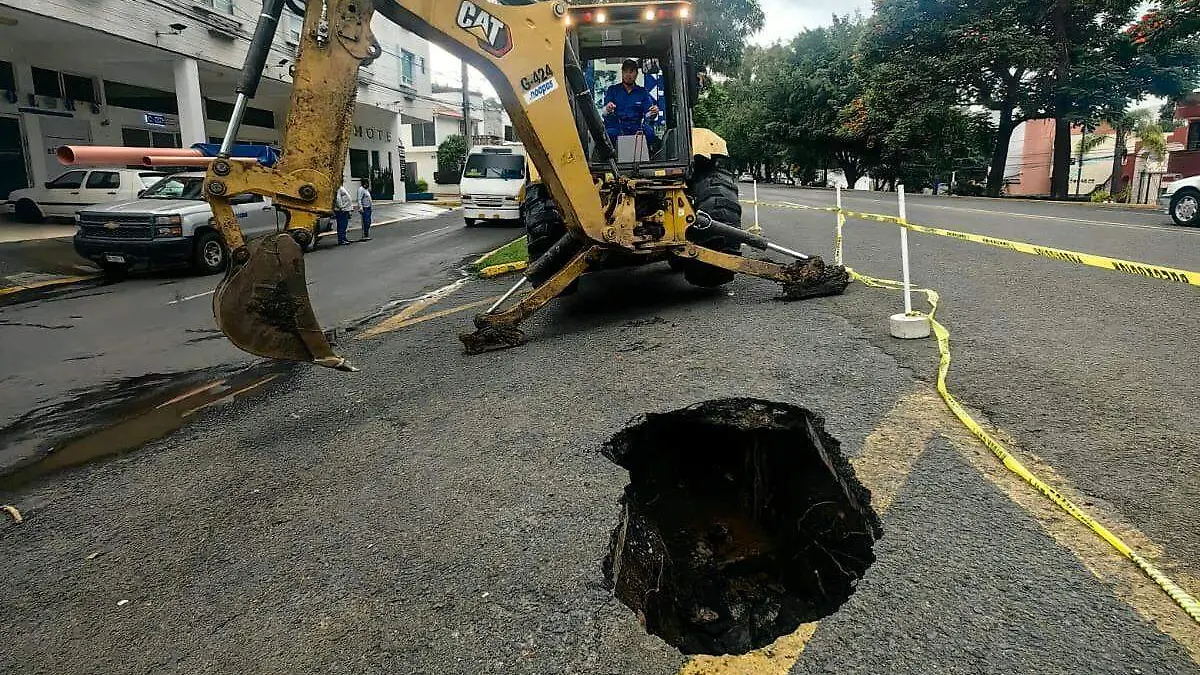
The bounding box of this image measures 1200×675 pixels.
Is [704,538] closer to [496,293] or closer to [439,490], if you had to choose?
[439,490]

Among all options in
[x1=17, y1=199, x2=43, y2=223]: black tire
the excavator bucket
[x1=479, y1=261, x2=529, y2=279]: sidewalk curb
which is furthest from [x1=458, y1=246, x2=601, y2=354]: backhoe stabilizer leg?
[x1=17, y1=199, x2=43, y2=223]: black tire

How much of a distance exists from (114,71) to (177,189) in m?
10.3

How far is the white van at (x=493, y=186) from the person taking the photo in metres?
20.1

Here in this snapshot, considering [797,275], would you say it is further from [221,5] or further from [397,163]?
[397,163]

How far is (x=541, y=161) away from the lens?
5.80 m

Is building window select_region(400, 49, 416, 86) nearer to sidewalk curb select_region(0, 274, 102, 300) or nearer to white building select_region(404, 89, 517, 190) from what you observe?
white building select_region(404, 89, 517, 190)

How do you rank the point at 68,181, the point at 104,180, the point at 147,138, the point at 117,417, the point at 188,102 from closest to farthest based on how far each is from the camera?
the point at 117,417 → the point at 104,180 → the point at 68,181 → the point at 188,102 → the point at 147,138

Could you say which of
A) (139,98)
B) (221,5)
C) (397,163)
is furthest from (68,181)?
(397,163)

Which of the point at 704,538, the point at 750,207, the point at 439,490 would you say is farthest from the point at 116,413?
the point at 750,207

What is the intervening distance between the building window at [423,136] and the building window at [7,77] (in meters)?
36.1

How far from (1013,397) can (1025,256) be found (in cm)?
511

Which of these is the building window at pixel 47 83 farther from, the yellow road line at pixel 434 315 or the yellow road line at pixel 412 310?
the yellow road line at pixel 434 315

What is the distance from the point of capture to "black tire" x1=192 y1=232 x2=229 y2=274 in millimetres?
12438

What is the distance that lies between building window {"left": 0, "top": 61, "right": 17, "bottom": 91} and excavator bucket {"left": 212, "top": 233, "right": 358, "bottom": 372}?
1934cm
